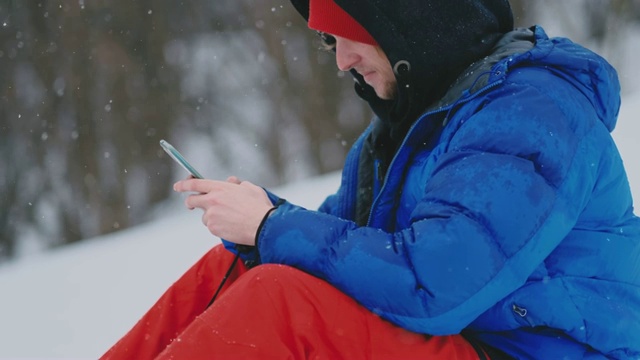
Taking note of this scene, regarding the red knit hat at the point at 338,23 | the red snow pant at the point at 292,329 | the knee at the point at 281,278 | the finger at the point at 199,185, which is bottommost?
the red snow pant at the point at 292,329

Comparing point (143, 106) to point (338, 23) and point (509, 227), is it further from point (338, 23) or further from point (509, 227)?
point (509, 227)

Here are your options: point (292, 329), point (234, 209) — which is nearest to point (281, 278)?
point (292, 329)

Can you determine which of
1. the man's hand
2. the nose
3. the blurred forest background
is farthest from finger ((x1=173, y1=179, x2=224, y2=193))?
the blurred forest background

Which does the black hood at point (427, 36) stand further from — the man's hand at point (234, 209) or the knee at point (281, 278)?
the knee at point (281, 278)

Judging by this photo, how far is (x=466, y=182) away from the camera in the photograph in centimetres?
148

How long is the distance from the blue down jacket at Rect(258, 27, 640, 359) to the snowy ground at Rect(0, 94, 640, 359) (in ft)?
5.29

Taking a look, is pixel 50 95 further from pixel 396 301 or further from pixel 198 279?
pixel 396 301

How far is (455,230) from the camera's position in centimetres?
145

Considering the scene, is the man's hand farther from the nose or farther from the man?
the nose

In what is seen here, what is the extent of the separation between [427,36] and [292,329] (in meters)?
0.67

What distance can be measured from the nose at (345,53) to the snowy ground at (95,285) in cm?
151

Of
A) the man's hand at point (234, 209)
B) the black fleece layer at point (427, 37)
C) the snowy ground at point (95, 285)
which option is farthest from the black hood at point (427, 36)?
the snowy ground at point (95, 285)

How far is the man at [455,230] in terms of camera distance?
4.83 ft

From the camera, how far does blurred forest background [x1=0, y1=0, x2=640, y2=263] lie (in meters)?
6.19
